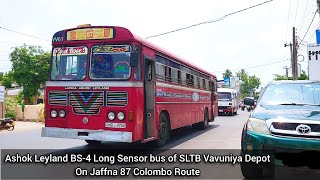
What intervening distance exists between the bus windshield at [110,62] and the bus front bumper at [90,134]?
4.32 ft

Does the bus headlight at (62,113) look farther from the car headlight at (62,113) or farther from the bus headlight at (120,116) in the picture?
the bus headlight at (120,116)

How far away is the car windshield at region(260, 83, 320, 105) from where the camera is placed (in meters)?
6.33

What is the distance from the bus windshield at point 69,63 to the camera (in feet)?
27.3

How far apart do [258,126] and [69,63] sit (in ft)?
16.8

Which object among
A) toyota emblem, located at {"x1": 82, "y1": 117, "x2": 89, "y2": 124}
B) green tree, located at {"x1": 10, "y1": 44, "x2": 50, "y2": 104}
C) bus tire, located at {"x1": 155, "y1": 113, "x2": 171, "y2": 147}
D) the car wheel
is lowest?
the car wheel

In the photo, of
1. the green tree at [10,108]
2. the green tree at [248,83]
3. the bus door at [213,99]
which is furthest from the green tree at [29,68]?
the green tree at [248,83]

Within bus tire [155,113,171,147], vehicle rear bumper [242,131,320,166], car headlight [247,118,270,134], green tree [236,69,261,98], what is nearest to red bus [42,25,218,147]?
bus tire [155,113,171,147]

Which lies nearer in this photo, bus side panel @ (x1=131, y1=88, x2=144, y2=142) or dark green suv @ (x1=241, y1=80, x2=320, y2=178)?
dark green suv @ (x1=241, y1=80, x2=320, y2=178)

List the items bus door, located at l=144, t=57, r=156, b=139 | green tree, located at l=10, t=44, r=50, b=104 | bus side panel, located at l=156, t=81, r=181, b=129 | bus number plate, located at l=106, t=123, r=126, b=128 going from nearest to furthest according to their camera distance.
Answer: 1. bus number plate, located at l=106, t=123, r=126, b=128
2. bus door, located at l=144, t=57, r=156, b=139
3. bus side panel, located at l=156, t=81, r=181, b=129
4. green tree, located at l=10, t=44, r=50, b=104

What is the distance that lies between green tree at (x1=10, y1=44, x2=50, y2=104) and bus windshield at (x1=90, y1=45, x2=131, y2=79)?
3779 cm

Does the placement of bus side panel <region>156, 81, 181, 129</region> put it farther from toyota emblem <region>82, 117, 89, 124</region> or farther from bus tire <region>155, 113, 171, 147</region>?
toyota emblem <region>82, 117, 89, 124</region>

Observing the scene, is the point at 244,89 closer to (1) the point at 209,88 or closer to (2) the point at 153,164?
(1) the point at 209,88

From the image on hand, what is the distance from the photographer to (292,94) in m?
6.59

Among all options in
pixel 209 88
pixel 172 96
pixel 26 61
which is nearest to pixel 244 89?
pixel 26 61
